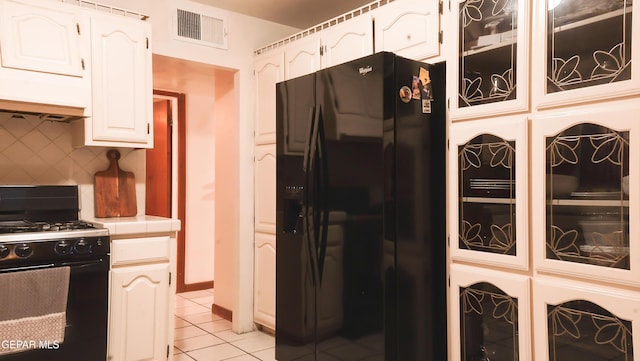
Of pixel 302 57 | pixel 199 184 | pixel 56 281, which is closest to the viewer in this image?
pixel 56 281

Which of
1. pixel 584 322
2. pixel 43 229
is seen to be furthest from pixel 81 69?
pixel 584 322

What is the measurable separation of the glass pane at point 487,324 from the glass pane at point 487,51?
869 millimetres

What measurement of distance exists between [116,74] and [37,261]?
1166mm

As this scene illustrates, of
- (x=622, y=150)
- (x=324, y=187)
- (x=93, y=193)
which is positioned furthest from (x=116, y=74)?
(x=622, y=150)

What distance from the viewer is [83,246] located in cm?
222

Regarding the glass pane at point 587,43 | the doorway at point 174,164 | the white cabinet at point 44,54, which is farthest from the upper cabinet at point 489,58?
the doorway at point 174,164

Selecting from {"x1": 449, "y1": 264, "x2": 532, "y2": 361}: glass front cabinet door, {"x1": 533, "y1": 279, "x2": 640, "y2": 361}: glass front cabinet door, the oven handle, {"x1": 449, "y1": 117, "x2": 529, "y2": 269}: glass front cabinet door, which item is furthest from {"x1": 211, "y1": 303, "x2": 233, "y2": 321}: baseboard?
{"x1": 533, "y1": 279, "x2": 640, "y2": 361}: glass front cabinet door

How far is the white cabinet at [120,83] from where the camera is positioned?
2.59 meters

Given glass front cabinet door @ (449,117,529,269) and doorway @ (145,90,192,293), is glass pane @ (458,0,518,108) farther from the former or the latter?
doorway @ (145,90,192,293)

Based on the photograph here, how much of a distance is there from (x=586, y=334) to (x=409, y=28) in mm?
1657

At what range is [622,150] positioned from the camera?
5.16ft

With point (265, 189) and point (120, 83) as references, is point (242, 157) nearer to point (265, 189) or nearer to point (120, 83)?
point (265, 189)

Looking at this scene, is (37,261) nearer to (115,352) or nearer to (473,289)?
(115,352)

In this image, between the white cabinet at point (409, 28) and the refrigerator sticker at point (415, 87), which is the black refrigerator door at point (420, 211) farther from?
the white cabinet at point (409, 28)
